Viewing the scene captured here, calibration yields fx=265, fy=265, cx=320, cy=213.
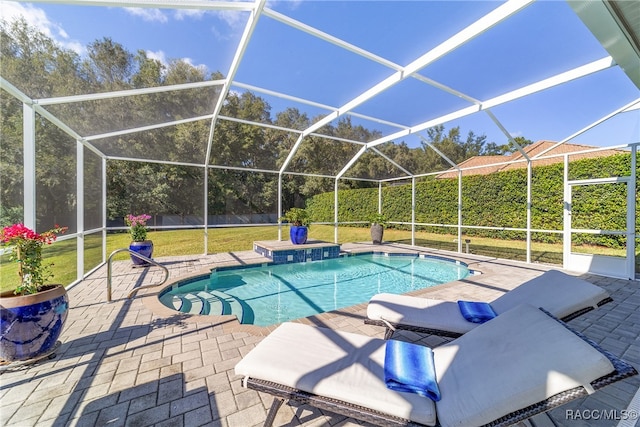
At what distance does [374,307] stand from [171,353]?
2.28m

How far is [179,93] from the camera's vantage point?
522 centimetres

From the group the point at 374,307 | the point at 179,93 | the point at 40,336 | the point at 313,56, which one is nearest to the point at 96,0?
the point at 179,93

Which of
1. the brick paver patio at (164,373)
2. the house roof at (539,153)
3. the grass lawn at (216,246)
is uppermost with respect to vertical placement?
the house roof at (539,153)

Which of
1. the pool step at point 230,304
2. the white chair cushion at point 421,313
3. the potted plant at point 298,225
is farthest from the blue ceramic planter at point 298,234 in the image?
the white chair cushion at point 421,313

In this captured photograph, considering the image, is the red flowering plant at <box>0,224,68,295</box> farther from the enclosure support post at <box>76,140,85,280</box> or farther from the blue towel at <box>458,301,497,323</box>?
the blue towel at <box>458,301,497,323</box>

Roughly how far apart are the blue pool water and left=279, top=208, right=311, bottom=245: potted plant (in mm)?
1043

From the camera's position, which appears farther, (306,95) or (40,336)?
(306,95)

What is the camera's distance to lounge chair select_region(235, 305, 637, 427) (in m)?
1.45

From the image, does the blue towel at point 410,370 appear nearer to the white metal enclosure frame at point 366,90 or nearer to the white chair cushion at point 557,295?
the white chair cushion at point 557,295

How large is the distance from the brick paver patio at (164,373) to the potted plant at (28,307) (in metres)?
0.21

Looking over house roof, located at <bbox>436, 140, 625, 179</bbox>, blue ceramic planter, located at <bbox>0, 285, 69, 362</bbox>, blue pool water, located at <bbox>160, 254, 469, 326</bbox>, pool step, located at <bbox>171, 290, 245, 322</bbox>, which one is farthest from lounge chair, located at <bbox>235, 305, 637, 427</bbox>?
house roof, located at <bbox>436, 140, 625, 179</bbox>

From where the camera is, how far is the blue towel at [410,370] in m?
1.71

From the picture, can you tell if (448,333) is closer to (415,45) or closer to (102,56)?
(415,45)

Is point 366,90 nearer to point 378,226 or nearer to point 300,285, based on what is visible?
point 300,285
